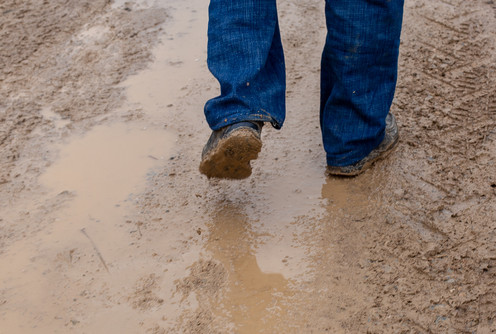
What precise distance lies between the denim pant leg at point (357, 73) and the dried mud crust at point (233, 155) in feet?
1.42

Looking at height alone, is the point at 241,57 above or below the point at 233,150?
above

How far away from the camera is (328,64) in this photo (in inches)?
79.1

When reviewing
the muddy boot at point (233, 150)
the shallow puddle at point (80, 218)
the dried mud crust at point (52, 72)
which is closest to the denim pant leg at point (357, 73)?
the muddy boot at point (233, 150)

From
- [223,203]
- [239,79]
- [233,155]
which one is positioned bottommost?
[223,203]

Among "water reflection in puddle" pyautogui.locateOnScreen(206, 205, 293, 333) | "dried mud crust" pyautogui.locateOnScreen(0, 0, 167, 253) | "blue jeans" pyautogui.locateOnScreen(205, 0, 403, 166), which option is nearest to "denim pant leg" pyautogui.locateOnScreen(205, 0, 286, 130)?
"blue jeans" pyautogui.locateOnScreen(205, 0, 403, 166)

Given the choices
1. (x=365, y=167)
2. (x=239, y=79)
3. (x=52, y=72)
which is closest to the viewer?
(x=239, y=79)

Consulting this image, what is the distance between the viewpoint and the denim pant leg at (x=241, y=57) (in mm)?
1710

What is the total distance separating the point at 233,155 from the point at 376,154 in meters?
0.71

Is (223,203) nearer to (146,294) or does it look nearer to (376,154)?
(146,294)

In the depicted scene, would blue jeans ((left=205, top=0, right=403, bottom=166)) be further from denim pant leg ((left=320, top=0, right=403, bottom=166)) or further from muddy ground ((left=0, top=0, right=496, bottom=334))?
muddy ground ((left=0, top=0, right=496, bottom=334))

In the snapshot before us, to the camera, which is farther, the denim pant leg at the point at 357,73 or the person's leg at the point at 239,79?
the denim pant leg at the point at 357,73

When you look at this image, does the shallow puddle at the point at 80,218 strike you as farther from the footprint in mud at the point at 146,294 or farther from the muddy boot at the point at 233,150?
the muddy boot at the point at 233,150

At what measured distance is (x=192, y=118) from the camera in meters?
2.53

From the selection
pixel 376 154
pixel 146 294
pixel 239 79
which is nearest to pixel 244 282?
pixel 146 294
